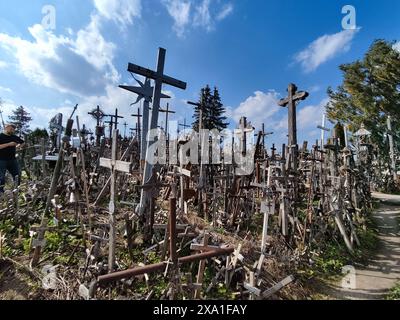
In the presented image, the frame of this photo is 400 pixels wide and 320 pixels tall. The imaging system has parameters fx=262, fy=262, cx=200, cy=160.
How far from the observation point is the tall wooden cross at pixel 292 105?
25.8ft

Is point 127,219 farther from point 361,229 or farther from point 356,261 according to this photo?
point 361,229

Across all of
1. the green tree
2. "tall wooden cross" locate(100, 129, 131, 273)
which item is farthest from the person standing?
the green tree

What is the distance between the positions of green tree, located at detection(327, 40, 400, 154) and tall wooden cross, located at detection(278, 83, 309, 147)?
11643 millimetres

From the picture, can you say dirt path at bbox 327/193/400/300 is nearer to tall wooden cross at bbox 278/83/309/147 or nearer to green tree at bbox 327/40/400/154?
tall wooden cross at bbox 278/83/309/147

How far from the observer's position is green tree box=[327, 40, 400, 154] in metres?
16.1

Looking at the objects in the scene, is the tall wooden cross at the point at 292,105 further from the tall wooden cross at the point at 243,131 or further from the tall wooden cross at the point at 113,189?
the tall wooden cross at the point at 113,189

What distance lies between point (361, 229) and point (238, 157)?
447 centimetres

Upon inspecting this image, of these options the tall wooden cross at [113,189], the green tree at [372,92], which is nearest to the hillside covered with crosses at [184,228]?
the tall wooden cross at [113,189]

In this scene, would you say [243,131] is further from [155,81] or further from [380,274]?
[380,274]

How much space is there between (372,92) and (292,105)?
Result: 13.1 m

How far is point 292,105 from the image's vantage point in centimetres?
812

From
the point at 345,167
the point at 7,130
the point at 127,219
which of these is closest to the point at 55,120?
the point at 7,130

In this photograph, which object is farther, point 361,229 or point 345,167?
point 345,167

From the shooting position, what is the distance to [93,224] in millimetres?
5582
